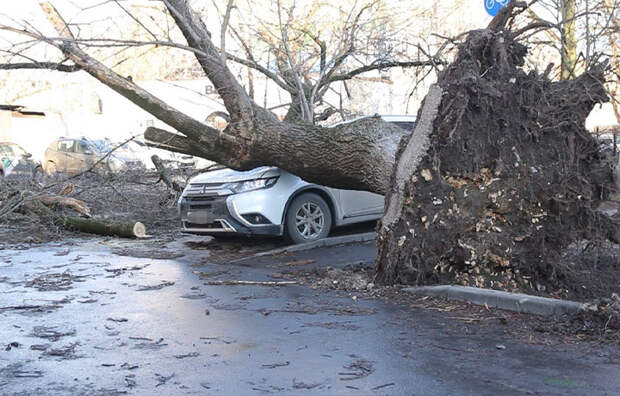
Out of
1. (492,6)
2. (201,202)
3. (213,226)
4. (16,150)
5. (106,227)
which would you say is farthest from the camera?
(16,150)

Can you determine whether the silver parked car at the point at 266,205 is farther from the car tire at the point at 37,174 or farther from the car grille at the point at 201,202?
the car tire at the point at 37,174

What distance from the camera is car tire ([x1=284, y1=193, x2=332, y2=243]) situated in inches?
389

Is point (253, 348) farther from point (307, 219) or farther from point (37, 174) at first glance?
point (37, 174)

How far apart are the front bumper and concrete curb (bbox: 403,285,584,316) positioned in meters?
3.46

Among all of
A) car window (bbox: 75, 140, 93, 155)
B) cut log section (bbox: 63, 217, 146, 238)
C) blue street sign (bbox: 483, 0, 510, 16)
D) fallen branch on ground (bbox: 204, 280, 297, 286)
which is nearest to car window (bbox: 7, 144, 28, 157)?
car window (bbox: 75, 140, 93, 155)

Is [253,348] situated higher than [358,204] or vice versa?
[358,204]

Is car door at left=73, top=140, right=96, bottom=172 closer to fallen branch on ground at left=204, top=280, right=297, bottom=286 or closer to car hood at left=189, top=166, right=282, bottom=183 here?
car hood at left=189, top=166, right=282, bottom=183

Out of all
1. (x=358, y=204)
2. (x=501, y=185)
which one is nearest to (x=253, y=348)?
(x=501, y=185)

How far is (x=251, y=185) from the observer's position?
9.82 m

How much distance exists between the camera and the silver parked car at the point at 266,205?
9.69m

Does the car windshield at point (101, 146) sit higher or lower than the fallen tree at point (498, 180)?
higher

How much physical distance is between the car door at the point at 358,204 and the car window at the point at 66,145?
19832 mm

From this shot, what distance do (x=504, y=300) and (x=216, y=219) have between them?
5.09m

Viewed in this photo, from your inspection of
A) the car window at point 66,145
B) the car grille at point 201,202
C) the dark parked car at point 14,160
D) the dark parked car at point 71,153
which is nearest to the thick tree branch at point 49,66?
the car grille at point 201,202
